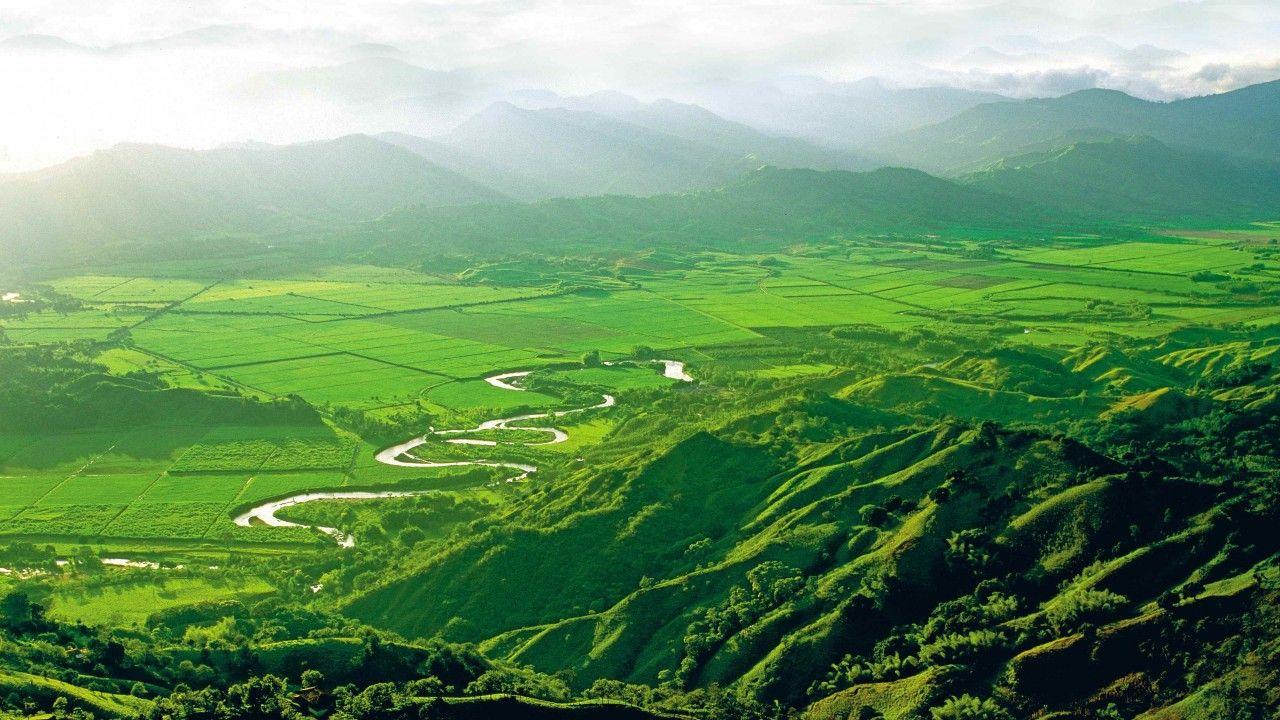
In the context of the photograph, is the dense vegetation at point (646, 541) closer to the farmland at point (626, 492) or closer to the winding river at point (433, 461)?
the farmland at point (626, 492)

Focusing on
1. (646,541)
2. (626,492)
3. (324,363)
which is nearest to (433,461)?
(626,492)

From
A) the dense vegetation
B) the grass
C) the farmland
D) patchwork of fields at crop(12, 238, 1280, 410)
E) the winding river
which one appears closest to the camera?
the dense vegetation

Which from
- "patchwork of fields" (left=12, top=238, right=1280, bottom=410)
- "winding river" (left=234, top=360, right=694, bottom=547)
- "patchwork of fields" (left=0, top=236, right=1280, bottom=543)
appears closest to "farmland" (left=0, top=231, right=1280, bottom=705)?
"winding river" (left=234, top=360, right=694, bottom=547)

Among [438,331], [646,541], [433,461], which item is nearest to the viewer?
[646,541]

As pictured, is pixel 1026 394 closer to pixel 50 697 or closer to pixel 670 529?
pixel 670 529

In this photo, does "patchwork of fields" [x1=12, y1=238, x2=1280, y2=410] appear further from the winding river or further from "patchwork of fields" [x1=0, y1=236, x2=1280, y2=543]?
the winding river

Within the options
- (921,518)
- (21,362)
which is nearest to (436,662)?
(921,518)

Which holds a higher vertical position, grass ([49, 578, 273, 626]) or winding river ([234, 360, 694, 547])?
winding river ([234, 360, 694, 547])

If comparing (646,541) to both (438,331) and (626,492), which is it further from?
(438,331)

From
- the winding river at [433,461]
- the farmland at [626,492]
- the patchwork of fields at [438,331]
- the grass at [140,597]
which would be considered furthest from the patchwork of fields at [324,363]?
the grass at [140,597]
